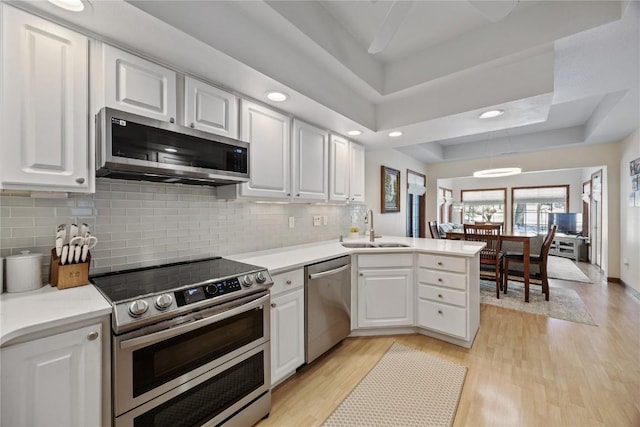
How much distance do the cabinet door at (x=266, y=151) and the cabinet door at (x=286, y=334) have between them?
85 cm

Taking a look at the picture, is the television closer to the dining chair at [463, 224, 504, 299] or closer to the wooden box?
the dining chair at [463, 224, 504, 299]

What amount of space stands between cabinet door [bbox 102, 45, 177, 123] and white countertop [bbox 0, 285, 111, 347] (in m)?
0.97

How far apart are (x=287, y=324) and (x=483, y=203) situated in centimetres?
1005

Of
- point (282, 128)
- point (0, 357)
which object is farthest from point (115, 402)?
point (282, 128)

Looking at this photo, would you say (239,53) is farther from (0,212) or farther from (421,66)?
A: (421,66)

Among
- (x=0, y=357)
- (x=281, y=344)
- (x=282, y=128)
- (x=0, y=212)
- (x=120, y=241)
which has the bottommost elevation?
(x=281, y=344)

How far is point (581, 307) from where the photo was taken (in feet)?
11.5

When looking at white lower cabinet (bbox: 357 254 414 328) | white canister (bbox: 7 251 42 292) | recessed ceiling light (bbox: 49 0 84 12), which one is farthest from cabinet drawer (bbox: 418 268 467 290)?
recessed ceiling light (bbox: 49 0 84 12)

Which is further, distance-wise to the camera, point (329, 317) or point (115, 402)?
point (329, 317)

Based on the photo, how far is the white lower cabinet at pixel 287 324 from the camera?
183 centimetres

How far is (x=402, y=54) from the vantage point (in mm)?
2594

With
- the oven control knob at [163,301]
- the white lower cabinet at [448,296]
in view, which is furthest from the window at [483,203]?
the oven control knob at [163,301]

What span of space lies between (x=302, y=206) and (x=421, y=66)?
1.80 meters

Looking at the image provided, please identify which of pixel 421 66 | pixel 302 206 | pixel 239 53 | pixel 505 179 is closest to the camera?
pixel 239 53
